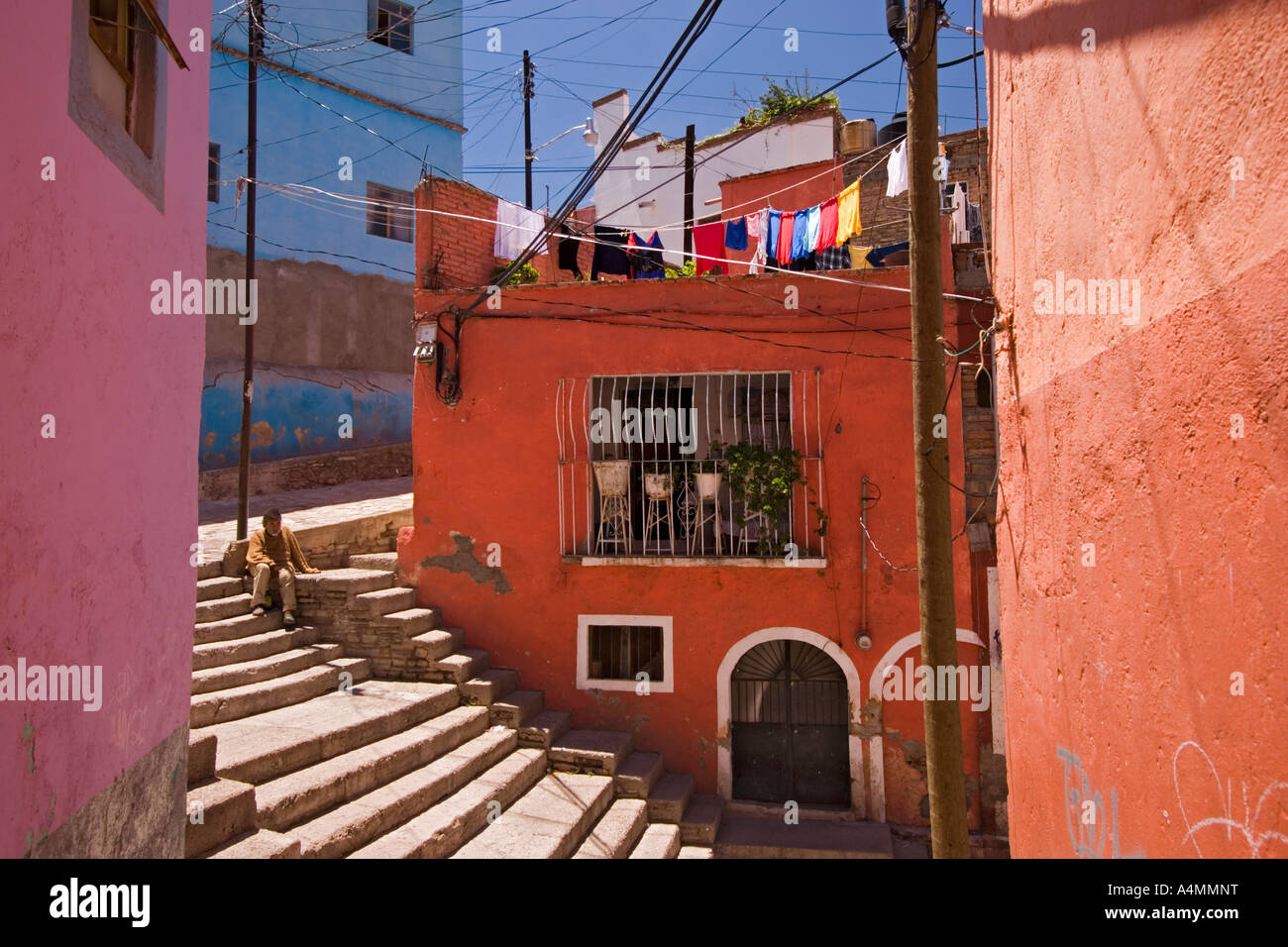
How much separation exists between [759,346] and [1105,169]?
631 centimetres

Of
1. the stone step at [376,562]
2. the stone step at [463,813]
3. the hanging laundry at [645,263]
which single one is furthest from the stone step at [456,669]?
the hanging laundry at [645,263]

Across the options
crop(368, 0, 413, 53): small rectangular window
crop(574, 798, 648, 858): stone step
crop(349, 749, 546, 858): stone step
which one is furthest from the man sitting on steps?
crop(368, 0, 413, 53): small rectangular window

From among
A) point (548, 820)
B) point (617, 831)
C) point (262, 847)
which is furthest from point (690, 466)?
point (262, 847)

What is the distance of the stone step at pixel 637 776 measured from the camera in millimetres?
8586

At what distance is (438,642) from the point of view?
9320 millimetres

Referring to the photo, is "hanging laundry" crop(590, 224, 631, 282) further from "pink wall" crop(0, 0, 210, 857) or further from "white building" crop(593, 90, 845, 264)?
"pink wall" crop(0, 0, 210, 857)

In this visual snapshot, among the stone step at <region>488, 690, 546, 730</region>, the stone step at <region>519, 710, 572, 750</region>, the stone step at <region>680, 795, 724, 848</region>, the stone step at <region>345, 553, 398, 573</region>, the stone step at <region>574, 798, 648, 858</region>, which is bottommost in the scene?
the stone step at <region>680, 795, 724, 848</region>

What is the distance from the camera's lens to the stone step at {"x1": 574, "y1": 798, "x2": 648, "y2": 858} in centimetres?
739

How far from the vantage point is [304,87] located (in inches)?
640

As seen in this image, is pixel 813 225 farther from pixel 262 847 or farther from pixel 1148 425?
pixel 262 847

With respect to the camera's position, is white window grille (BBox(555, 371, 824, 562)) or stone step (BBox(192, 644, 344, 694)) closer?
stone step (BBox(192, 644, 344, 694))

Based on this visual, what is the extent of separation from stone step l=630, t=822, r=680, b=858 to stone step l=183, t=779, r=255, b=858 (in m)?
3.68

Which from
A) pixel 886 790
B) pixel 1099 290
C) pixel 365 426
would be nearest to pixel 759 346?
pixel 886 790

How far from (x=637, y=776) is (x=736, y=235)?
6.89 metres
